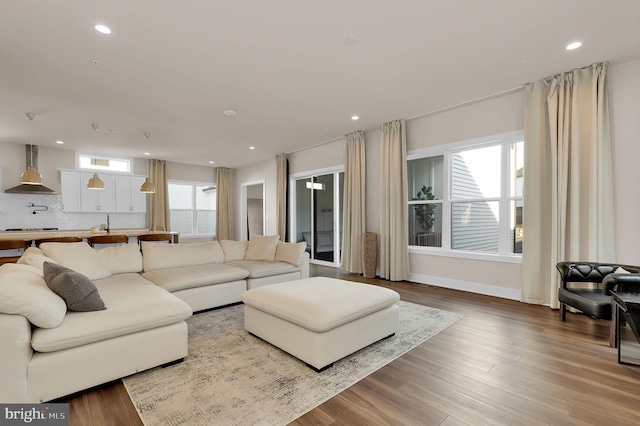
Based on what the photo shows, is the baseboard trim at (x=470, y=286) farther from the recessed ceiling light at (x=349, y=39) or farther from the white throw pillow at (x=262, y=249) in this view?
the recessed ceiling light at (x=349, y=39)

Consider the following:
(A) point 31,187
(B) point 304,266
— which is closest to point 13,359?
(B) point 304,266

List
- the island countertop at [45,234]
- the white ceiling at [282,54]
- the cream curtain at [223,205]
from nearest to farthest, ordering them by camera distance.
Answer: the white ceiling at [282,54] → the island countertop at [45,234] → the cream curtain at [223,205]

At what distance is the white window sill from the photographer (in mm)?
4090

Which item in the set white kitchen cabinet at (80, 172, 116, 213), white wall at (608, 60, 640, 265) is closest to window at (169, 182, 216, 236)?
white kitchen cabinet at (80, 172, 116, 213)

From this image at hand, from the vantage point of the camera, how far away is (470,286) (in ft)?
14.7

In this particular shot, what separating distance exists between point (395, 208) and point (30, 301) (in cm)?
474

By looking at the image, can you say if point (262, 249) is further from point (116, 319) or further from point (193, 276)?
point (116, 319)

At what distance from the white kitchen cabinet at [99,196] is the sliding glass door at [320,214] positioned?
4822mm

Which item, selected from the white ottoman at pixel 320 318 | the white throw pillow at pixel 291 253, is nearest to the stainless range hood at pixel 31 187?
the white throw pillow at pixel 291 253

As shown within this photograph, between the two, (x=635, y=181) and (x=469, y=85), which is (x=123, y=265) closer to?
(x=469, y=85)

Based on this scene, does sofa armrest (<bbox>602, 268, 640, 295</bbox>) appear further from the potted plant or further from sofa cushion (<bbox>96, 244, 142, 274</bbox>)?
sofa cushion (<bbox>96, 244, 142, 274</bbox>)

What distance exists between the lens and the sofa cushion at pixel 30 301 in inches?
66.1

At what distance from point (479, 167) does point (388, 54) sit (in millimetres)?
2605

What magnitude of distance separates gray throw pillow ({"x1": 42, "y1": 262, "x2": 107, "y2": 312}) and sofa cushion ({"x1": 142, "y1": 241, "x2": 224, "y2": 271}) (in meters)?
1.73
